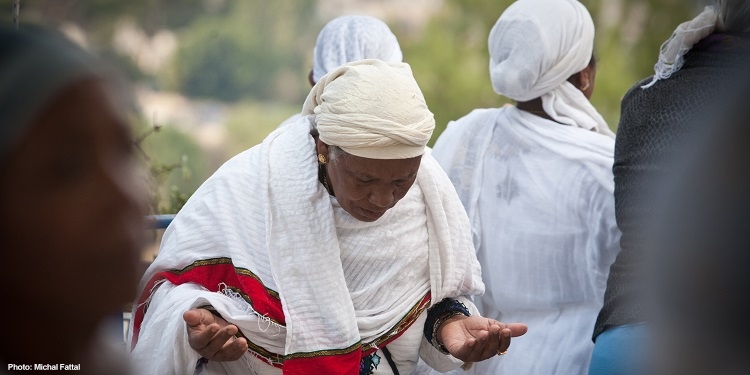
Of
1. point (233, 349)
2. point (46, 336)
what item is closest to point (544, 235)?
point (233, 349)

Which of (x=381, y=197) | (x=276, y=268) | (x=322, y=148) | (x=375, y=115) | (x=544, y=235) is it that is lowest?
(x=544, y=235)

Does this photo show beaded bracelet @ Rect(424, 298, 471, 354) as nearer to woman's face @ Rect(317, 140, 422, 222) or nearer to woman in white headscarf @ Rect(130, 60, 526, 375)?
woman in white headscarf @ Rect(130, 60, 526, 375)

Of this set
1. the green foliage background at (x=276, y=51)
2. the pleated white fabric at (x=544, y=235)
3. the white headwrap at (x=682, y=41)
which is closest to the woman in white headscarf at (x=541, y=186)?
the pleated white fabric at (x=544, y=235)

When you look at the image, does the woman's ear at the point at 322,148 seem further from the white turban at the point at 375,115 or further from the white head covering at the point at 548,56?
the white head covering at the point at 548,56

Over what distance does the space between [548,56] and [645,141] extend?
3.29 ft

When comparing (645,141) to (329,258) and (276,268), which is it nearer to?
(329,258)

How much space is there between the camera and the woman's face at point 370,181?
293cm

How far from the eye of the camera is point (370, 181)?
2.96m

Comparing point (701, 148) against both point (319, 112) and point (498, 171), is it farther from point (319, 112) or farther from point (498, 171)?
point (498, 171)

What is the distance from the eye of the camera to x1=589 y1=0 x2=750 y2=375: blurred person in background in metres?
3.25

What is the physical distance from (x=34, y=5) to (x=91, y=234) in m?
23.4

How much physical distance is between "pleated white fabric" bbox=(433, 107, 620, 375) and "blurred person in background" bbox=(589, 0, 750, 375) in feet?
1.69

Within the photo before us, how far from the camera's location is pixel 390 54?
4863 mm

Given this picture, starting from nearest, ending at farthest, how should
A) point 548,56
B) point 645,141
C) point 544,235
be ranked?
1. point 645,141
2. point 544,235
3. point 548,56
